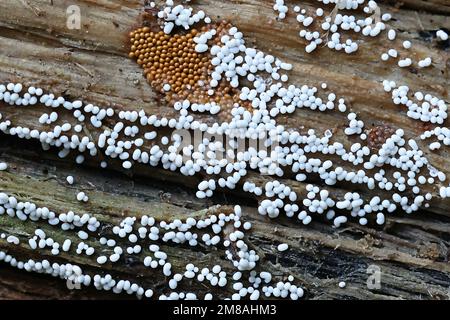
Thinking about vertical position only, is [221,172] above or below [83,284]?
above

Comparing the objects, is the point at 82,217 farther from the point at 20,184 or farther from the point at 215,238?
the point at 215,238

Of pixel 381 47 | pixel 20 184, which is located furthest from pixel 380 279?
pixel 20 184

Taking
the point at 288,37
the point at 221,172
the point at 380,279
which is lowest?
the point at 380,279

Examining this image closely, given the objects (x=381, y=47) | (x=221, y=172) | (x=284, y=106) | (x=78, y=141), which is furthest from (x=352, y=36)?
(x=78, y=141)
